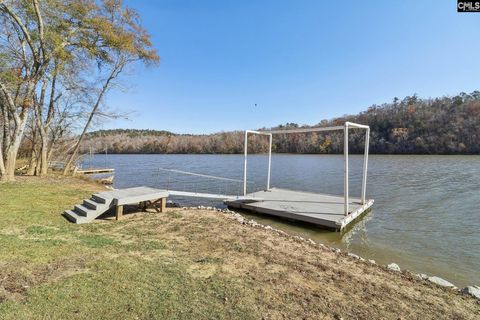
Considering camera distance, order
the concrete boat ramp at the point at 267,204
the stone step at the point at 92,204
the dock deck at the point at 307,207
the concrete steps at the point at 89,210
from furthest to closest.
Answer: the dock deck at the point at 307,207, the concrete boat ramp at the point at 267,204, the stone step at the point at 92,204, the concrete steps at the point at 89,210

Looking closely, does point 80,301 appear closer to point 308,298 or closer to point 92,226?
point 308,298

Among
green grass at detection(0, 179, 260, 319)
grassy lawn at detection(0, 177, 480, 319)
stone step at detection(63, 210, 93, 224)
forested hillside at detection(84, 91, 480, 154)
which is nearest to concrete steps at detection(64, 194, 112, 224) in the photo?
stone step at detection(63, 210, 93, 224)

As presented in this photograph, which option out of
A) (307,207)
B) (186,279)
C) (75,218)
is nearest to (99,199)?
(75,218)

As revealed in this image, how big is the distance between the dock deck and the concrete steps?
17.2 ft

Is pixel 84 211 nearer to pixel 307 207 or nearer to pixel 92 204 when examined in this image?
pixel 92 204

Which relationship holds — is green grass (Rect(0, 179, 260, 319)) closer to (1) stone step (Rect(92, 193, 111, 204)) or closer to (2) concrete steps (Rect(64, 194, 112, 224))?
(2) concrete steps (Rect(64, 194, 112, 224))

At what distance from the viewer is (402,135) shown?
5394cm

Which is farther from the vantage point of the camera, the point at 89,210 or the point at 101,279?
the point at 89,210

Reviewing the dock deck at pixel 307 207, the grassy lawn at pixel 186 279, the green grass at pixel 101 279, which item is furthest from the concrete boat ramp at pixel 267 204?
the green grass at pixel 101 279

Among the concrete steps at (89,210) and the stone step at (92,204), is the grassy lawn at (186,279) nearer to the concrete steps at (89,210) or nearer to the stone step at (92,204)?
the concrete steps at (89,210)

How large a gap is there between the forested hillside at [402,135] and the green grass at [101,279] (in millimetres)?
39325

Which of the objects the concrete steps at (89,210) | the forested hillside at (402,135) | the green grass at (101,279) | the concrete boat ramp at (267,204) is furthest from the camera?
the forested hillside at (402,135)

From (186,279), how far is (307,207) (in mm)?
6852

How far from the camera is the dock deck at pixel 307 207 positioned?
830 cm
